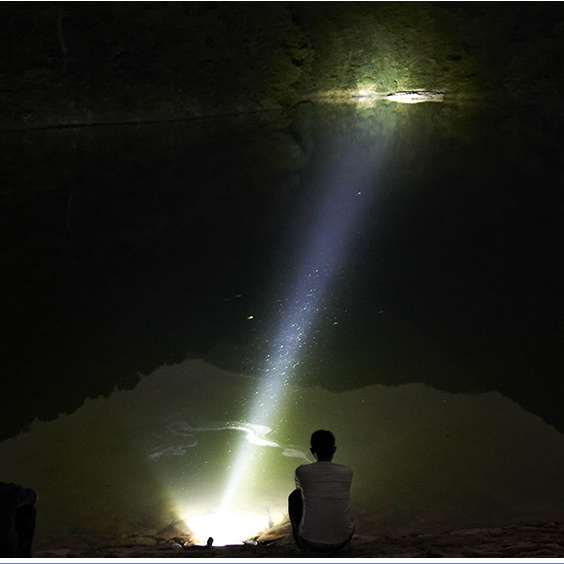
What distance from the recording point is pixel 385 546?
9.53 ft

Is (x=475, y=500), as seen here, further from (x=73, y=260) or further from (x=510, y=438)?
(x=73, y=260)

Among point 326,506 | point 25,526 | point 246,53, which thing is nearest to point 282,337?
point 326,506

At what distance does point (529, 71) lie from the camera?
14664mm

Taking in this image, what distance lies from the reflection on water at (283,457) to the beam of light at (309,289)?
8cm

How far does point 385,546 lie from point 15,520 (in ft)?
4.59

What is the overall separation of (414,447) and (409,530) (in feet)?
2.39

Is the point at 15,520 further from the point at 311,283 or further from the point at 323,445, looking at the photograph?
the point at 311,283

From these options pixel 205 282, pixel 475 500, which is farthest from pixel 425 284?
pixel 475 500

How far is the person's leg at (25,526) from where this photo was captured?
2512 mm

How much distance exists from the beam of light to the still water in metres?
0.03

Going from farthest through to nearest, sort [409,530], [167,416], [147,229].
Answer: [147,229] → [167,416] → [409,530]

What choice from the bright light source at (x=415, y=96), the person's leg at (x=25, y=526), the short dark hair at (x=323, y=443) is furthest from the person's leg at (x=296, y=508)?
the bright light source at (x=415, y=96)

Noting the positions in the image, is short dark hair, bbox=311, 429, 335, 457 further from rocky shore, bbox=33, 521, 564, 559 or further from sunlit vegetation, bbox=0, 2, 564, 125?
sunlit vegetation, bbox=0, 2, 564, 125

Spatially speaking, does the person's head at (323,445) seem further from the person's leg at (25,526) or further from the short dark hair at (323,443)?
the person's leg at (25,526)
